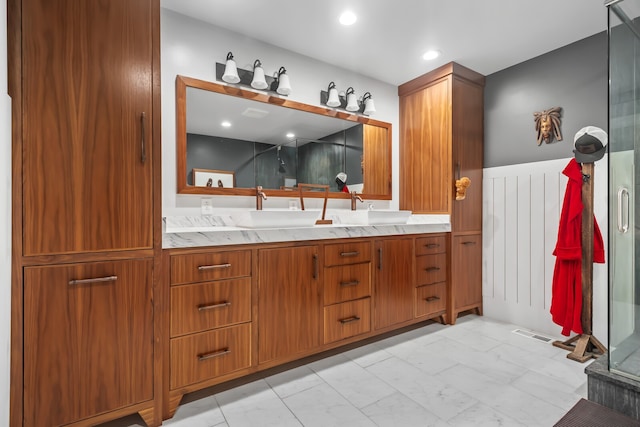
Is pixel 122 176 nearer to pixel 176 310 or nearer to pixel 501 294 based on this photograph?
pixel 176 310

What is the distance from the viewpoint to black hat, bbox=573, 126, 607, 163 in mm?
2223

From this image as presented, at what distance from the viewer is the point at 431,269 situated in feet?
9.50

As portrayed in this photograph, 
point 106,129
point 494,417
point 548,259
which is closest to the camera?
point 106,129

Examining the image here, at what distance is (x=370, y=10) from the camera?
7.30ft

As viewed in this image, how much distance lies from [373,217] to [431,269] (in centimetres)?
77

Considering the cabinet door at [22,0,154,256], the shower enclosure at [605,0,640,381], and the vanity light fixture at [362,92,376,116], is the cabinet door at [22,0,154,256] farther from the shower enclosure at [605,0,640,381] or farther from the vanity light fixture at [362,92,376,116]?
the shower enclosure at [605,0,640,381]

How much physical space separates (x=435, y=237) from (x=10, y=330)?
112 inches

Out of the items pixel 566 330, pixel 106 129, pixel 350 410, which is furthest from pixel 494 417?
pixel 106 129

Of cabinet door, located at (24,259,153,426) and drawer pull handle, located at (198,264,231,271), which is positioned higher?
drawer pull handle, located at (198,264,231,271)

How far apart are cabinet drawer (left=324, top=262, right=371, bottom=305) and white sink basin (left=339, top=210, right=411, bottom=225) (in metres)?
0.43

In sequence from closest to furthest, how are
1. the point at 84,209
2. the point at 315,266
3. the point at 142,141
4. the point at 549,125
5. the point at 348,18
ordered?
1. the point at 84,209
2. the point at 142,141
3. the point at 315,266
4. the point at 348,18
5. the point at 549,125

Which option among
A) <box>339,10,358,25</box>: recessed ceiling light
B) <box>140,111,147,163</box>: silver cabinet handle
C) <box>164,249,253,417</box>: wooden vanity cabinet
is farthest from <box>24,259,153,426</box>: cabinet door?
<box>339,10,358,25</box>: recessed ceiling light

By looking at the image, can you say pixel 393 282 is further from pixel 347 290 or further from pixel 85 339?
pixel 85 339

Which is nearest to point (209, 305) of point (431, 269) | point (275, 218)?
point (275, 218)
